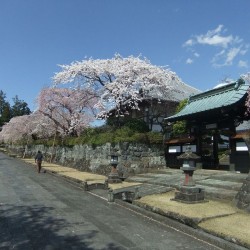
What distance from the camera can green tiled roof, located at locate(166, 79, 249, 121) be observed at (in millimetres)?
16891

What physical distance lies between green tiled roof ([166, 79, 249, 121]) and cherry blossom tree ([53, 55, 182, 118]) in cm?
475

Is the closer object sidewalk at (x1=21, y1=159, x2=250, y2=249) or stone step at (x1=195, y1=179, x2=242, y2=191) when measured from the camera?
sidewalk at (x1=21, y1=159, x2=250, y2=249)

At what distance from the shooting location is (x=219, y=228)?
7746 millimetres

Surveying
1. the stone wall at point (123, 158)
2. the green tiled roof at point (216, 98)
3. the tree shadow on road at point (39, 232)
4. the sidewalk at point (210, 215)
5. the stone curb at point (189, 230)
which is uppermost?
the green tiled roof at point (216, 98)

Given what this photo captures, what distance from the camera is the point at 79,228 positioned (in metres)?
8.62

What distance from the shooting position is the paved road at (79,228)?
23.7 ft

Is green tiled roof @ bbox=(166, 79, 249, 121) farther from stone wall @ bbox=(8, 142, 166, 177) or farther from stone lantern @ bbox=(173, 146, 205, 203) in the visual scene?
stone lantern @ bbox=(173, 146, 205, 203)

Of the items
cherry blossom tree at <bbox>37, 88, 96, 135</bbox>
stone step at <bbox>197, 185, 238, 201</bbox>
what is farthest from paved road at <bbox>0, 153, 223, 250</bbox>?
cherry blossom tree at <bbox>37, 88, 96, 135</bbox>

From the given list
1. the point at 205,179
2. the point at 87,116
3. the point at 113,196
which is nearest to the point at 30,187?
the point at 113,196

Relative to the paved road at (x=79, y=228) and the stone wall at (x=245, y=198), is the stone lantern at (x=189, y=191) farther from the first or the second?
the paved road at (x=79, y=228)

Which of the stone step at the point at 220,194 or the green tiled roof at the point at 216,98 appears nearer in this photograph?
the stone step at the point at 220,194

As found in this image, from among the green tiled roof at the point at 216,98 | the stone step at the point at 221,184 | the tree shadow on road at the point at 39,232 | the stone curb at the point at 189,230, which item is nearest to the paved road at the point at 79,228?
the tree shadow on road at the point at 39,232

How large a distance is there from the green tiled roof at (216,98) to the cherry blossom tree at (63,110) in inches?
620

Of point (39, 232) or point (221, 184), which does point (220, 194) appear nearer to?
point (221, 184)
